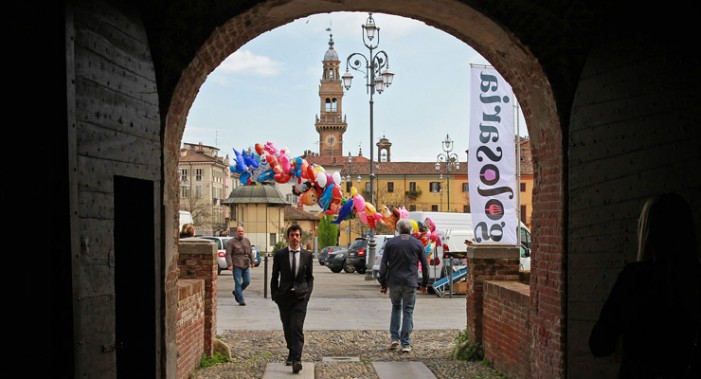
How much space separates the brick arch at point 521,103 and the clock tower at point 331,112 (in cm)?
12373

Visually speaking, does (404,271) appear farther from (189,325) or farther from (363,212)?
(363,212)

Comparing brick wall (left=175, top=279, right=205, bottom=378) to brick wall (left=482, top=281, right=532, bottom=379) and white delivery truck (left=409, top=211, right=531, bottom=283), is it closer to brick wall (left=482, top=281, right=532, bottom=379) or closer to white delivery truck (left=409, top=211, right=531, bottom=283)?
brick wall (left=482, top=281, right=532, bottom=379)

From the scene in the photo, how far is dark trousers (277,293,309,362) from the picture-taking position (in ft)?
29.2

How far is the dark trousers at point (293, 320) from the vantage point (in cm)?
891

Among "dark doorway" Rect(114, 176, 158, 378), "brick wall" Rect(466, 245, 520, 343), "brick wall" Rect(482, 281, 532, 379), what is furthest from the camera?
"brick wall" Rect(466, 245, 520, 343)

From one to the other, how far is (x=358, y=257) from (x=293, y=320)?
82.2ft

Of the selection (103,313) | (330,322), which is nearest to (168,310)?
(103,313)

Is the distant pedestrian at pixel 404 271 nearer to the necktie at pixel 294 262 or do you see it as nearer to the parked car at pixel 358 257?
the necktie at pixel 294 262

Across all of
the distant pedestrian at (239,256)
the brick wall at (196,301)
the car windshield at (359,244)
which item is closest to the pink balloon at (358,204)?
the distant pedestrian at (239,256)

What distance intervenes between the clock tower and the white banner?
118 metres

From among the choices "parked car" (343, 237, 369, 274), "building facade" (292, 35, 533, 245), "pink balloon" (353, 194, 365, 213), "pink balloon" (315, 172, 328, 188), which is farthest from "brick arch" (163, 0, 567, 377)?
"building facade" (292, 35, 533, 245)

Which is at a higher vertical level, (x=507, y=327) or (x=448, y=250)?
(x=507, y=327)

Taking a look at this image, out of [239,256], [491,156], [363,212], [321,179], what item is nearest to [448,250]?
[363,212]

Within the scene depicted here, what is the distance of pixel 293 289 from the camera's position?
8992mm
